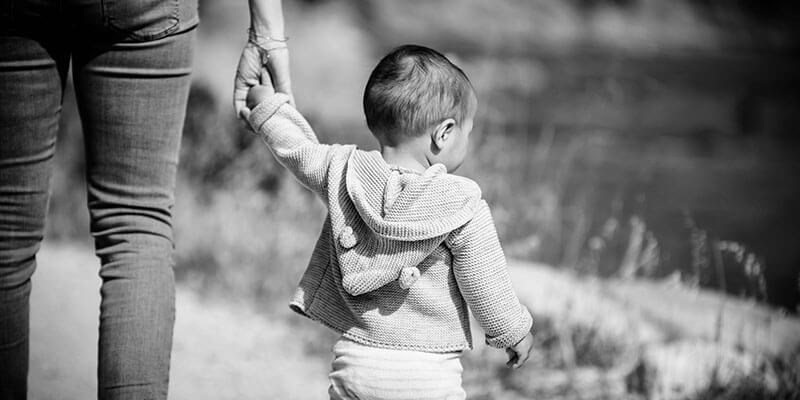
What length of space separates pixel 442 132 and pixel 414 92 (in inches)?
4.0

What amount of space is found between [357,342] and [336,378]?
3.3 inches

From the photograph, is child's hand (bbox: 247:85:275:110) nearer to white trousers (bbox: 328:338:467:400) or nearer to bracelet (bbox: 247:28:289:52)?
bracelet (bbox: 247:28:289:52)

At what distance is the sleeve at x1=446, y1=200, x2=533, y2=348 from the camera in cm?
178

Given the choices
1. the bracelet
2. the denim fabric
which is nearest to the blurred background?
the denim fabric

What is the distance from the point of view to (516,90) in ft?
30.5

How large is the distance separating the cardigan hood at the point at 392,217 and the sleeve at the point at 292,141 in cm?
7

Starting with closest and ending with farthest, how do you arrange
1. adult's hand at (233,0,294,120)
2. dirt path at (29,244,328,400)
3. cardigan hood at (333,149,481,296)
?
cardigan hood at (333,149,481,296), adult's hand at (233,0,294,120), dirt path at (29,244,328,400)

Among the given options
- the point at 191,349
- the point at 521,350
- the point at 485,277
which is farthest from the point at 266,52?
the point at 191,349

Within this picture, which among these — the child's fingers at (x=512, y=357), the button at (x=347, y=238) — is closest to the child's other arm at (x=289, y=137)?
the button at (x=347, y=238)

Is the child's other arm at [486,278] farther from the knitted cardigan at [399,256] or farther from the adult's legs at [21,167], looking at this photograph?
the adult's legs at [21,167]

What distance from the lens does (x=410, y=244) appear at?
5.79 feet

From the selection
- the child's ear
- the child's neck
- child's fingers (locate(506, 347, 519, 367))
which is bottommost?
child's fingers (locate(506, 347, 519, 367))

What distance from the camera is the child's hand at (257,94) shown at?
197 cm

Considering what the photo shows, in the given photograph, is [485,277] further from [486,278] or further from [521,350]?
[521,350]
